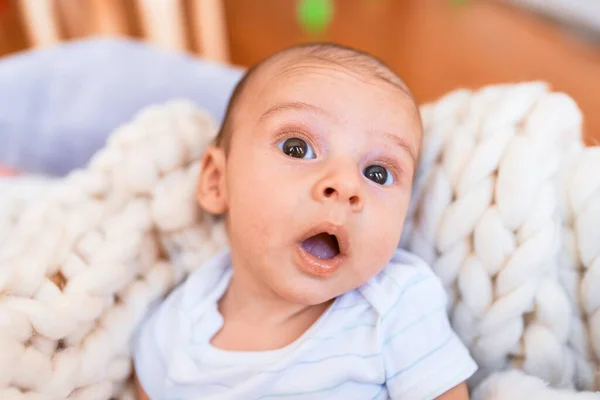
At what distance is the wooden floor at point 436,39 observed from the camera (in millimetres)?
1476

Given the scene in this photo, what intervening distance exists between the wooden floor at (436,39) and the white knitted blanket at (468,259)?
1.91 feet

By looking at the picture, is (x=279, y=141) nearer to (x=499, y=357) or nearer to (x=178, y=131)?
(x=178, y=131)

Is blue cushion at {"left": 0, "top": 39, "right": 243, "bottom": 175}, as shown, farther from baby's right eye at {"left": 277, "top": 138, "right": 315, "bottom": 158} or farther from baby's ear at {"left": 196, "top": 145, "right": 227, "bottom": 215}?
baby's right eye at {"left": 277, "top": 138, "right": 315, "bottom": 158}

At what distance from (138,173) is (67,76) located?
556 mm

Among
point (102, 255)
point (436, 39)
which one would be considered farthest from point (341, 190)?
point (436, 39)

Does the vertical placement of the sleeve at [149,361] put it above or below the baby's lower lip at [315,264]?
below

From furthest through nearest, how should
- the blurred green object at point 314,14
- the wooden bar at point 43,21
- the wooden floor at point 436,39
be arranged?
the blurred green object at point 314,14
the wooden bar at point 43,21
the wooden floor at point 436,39

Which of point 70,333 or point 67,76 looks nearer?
point 70,333

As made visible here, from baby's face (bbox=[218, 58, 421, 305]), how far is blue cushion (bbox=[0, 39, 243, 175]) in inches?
20.3

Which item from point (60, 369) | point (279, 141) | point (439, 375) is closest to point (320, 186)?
point (279, 141)

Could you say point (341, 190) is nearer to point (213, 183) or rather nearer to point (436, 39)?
point (213, 183)

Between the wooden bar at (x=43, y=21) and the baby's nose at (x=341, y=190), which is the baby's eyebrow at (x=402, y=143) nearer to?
the baby's nose at (x=341, y=190)

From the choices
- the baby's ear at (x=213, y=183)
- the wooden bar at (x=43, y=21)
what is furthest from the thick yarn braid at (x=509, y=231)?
the wooden bar at (x=43, y=21)

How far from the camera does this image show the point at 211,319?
0.72 metres
